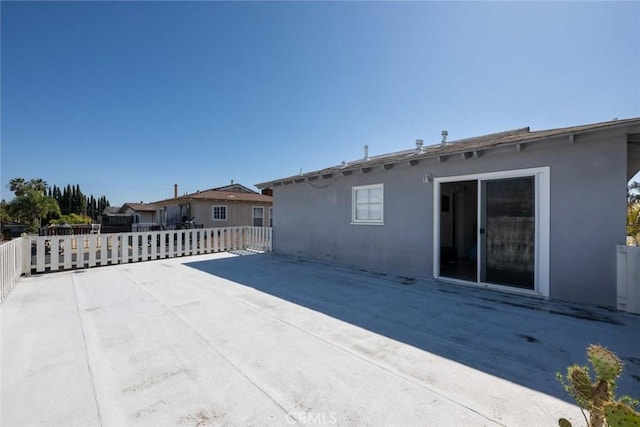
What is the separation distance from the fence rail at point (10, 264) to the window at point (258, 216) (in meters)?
13.7

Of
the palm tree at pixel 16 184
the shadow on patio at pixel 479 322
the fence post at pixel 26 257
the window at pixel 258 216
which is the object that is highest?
the palm tree at pixel 16 184

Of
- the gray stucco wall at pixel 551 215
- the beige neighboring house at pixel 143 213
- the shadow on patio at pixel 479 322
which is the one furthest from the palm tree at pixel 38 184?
the shadow on patio at pixel 479 322

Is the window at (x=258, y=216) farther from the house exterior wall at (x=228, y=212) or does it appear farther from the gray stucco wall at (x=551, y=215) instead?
the gray stucco wall at (x=551, y=215)

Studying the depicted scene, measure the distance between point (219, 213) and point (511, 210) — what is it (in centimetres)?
1718

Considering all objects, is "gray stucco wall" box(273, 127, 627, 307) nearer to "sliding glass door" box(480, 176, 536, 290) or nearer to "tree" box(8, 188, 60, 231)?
"sliding glass door" box(480, 176, 536, 290)

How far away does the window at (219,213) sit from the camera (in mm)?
18734

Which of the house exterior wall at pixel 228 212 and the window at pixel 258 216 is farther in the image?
the window at pixel 258 216

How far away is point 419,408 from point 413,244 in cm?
503

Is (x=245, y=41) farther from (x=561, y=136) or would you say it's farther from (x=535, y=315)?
(x=535, y=315)

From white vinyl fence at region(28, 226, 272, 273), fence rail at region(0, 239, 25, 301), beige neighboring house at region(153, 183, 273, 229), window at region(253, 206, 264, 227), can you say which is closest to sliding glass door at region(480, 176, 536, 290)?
white vinyl fence at region(28, 226, 272, 273)

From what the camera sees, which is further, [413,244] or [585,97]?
[585,97]

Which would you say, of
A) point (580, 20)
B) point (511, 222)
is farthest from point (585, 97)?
point (511, 222)

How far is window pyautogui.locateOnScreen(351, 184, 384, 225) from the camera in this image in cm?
766

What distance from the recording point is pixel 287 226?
35.1 ft
